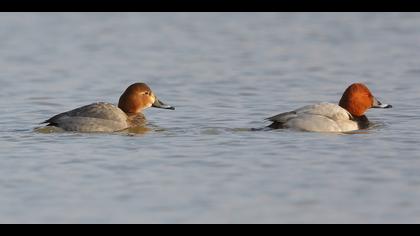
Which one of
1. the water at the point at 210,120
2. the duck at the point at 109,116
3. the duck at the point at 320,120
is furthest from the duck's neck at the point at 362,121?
the duck at the point at 109,116

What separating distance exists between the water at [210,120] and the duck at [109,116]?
21 centimetres

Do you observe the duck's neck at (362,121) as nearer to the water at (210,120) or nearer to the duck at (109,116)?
the water at (210,120)

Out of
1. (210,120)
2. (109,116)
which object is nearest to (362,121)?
(210,120)

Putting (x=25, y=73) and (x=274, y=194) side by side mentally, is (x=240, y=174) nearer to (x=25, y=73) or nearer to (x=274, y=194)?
(x=274, y=194)

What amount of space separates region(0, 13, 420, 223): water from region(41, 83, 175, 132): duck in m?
0.21

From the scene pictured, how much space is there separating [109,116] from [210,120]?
53.8 inches

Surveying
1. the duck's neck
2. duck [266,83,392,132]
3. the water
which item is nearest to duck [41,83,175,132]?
the water

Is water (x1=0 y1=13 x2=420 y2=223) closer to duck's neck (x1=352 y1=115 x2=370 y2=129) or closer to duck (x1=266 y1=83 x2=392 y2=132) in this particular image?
duck (x1=266 y1=83 x2=392 y2=132)

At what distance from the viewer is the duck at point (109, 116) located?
11625mm

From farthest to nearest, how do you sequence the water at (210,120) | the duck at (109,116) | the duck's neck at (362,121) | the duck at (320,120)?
the duck's neck at (362,121) → the duck at (109,116) → the duck at (320,120) → the water at (210,120)

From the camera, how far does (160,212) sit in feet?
25.4

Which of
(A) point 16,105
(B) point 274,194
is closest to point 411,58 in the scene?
(A) point 16,105

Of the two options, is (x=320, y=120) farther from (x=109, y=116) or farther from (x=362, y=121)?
(x=109, y=116)

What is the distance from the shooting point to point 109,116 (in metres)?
11.9
